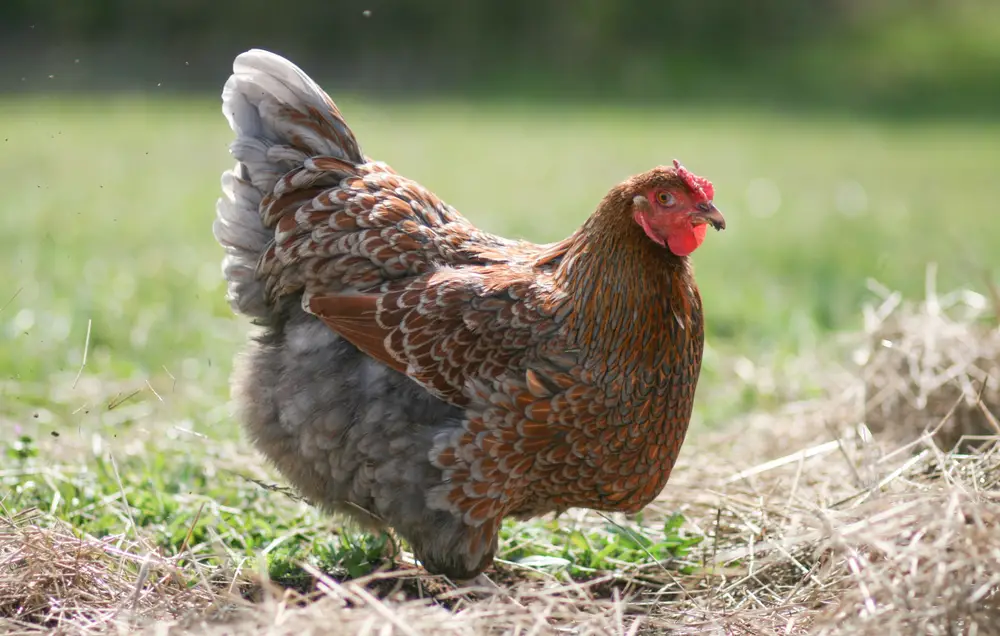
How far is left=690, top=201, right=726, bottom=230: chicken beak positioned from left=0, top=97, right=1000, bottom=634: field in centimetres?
87

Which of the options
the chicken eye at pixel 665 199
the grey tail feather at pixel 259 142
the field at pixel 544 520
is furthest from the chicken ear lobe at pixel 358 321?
the chicken eye at pixel 665 199

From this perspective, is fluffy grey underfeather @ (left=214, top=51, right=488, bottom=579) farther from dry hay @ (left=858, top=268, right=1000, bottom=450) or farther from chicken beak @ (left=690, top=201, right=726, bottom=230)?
dry hay @ (left=858, top=268, right=1000, bottom=450)

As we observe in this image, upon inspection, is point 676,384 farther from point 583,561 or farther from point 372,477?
point 372,477

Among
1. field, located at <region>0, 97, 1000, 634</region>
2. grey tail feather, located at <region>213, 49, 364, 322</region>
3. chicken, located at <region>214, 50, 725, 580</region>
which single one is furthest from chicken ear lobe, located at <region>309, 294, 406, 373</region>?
field, located at <region>0, 97, 1000, 634</region>

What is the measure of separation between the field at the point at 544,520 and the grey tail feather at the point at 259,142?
0.47 m

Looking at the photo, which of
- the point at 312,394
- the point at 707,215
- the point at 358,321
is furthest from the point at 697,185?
the point at 312,394

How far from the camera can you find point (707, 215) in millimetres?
2811

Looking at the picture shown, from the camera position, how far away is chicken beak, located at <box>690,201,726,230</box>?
2.80 m

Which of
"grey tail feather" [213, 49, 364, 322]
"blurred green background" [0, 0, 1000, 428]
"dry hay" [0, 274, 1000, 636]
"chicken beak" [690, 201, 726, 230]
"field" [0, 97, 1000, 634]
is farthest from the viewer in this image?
"blurred green background" [0, 0, 1000, 428]

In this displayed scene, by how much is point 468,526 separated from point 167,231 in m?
5.39

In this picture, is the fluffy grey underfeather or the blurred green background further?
the blurred green background

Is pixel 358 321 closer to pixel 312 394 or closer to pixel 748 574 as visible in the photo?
pixel 312 394

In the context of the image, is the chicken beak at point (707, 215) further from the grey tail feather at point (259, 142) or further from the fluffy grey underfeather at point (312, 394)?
the grey tail feather at point (259, 142)

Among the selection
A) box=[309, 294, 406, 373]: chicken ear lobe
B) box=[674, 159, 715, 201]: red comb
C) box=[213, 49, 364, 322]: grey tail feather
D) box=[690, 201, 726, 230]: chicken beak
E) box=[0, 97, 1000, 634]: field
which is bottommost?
box=[0, 97, 1000, 634]: field
